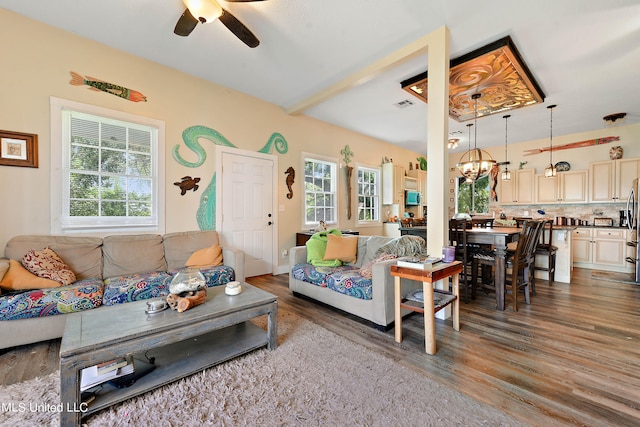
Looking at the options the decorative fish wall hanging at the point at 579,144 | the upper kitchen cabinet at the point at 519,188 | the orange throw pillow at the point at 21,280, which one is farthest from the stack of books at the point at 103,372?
the decorative fish wall hanging at the point at 579,144

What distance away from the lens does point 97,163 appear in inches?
124

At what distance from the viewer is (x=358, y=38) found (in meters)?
2.90

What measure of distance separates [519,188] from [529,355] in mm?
5941

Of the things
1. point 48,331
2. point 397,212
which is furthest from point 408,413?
point 397,212

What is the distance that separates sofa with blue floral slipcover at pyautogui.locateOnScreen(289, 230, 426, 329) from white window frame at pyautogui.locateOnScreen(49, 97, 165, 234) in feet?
6.38

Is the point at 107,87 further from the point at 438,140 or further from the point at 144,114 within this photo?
the point at 438,140

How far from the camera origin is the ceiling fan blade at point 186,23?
7.49ft

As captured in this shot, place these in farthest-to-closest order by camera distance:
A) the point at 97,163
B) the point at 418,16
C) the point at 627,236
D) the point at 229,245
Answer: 1. the point at 627,236
2. the point at 229,245
3. the point at 97,163
4. the point at 418,16

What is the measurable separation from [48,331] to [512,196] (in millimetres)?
8577

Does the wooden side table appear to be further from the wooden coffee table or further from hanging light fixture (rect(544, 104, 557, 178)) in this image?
hanging light fixture (rect(544, 104, 557, 178))

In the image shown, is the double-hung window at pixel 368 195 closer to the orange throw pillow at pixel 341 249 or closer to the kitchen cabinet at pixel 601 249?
the orange throw pillow at pixel 341 249

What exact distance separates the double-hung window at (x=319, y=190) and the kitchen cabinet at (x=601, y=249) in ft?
16.8

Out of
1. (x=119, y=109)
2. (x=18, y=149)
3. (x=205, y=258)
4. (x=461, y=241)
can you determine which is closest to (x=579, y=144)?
(x=461, y=241)

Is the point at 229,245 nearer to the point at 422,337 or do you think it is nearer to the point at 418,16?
the point at 422,337
